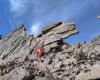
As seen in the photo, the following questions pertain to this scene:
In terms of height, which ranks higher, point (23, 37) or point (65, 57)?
point (23, 37)

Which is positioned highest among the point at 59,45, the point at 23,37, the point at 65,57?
the point at 23,37

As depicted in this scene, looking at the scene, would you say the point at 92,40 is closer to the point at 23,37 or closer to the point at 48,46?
the point at 48,46

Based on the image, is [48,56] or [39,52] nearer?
[48,56]

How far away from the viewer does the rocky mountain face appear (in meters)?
43.8

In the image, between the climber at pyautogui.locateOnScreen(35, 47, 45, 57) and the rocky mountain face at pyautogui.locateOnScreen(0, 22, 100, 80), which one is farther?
the climber at pyautogui.locateOnScreen(35, 47, 45, 57)

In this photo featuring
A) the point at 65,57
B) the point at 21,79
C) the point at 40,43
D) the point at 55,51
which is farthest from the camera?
the point at 40,43

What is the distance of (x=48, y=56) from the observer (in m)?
51.4

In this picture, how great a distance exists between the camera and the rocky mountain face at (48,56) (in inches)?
1722

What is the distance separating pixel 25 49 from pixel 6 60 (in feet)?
15.1

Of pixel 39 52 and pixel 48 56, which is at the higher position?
pixel 39 52

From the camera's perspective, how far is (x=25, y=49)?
2216 inches

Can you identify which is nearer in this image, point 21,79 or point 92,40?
point 21,79

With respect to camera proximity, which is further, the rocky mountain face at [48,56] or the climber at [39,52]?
the climber at [39,52]

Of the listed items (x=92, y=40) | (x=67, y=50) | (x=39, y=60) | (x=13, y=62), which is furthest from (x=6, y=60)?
(x=92, y=40)
